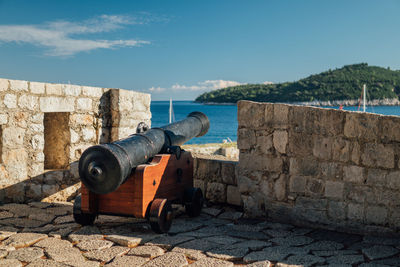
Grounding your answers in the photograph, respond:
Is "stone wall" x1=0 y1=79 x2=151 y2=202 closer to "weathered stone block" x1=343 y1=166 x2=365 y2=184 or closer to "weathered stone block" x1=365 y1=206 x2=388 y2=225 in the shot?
"weathered stone block" x1=343 y1=166 x2=365 y2=184

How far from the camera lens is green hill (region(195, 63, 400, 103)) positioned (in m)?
68.8

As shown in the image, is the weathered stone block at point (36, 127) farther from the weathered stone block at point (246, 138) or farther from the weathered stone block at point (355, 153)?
the weathered stone block at point (355, 153)

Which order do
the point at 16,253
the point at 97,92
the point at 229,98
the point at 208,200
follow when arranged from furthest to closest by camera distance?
the point at 229,98, the point at 97,92, the point at 208,200, the point at 16,253

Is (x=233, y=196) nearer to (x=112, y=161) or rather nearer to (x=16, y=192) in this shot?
(x=112, y=161)

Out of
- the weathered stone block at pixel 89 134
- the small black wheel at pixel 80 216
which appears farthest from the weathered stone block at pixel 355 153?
the weathered stone block at pixel 89 134

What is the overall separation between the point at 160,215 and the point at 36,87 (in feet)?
8.72

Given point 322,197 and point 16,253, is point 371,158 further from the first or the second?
point 16,253

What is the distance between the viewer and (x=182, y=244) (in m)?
3.89

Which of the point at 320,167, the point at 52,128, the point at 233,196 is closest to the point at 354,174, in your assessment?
the point at 320,167

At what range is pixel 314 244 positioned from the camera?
400cm

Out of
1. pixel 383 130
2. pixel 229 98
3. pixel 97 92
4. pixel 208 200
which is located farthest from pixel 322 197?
pixel 229 98

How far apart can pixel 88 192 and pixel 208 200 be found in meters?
2.02

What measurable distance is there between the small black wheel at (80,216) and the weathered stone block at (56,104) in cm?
173

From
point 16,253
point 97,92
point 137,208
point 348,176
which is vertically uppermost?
point 97,92
